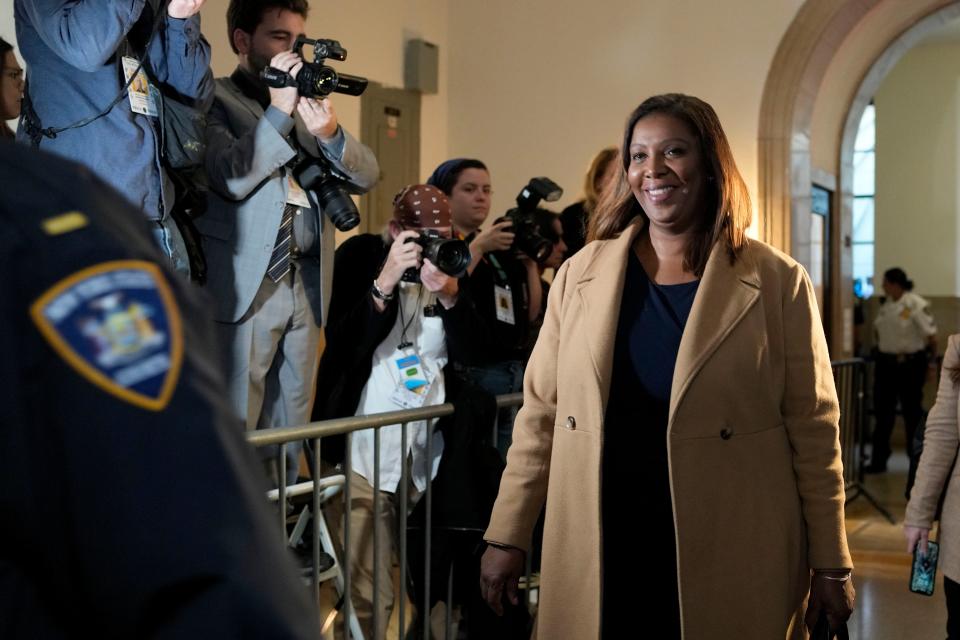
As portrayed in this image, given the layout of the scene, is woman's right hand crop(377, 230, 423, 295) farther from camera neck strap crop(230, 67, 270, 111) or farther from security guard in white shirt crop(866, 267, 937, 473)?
security guard in white shirt crop(866, 267, 937, 473)

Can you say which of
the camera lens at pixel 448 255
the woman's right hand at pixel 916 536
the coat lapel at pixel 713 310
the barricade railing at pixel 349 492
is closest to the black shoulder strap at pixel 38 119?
the barricade railing at pixel 349 492

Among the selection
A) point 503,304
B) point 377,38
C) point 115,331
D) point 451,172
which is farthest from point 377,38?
point 115,331

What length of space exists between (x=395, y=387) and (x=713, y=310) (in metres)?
1.29

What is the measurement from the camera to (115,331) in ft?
1.56

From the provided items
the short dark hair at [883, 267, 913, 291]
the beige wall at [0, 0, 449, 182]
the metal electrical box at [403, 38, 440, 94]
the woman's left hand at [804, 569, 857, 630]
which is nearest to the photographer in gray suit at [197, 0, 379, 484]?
the woman's left hand at [804, 569, 857, 630]

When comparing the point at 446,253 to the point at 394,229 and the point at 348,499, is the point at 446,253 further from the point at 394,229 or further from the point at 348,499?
the point at 348,499

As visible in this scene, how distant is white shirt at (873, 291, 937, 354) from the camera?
10.5 meters

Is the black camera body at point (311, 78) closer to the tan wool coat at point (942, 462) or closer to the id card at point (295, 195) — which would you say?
the id card at point (295, 195)

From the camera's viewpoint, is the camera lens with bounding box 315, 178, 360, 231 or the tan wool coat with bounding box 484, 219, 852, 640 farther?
the camera lens with bounding box 315, 178, 360, 231

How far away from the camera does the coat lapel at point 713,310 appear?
2.01 meters

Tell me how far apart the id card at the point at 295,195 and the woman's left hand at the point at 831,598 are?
1.64 m

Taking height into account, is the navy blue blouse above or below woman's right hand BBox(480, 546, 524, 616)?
above

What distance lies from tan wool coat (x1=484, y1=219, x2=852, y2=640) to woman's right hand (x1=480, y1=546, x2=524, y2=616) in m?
0.03

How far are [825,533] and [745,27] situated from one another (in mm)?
5468
